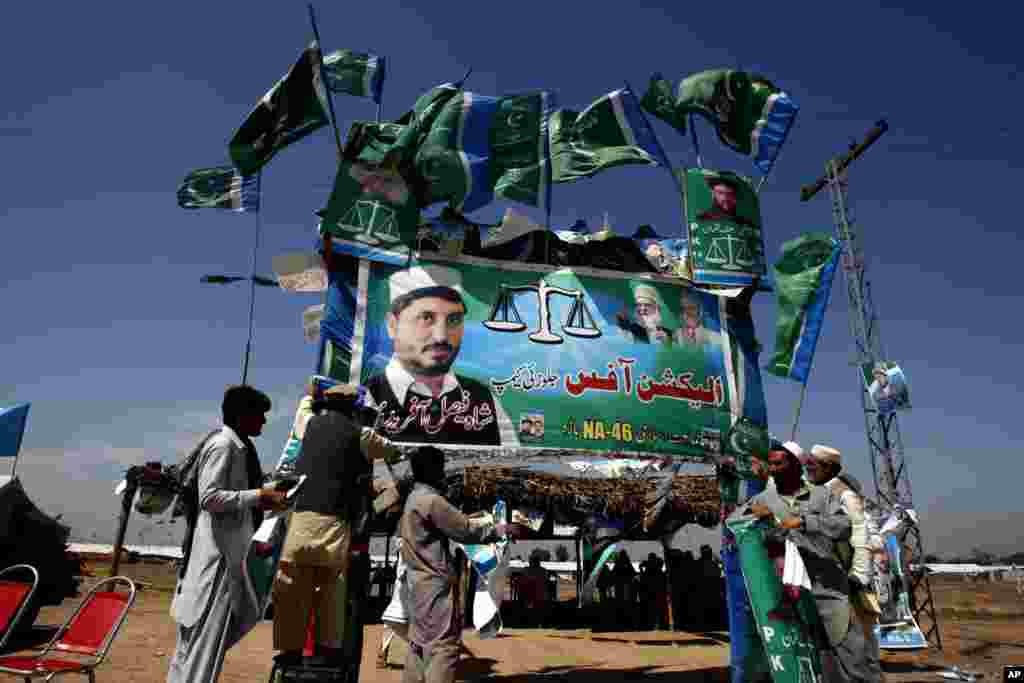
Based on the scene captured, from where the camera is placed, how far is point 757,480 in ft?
22.7

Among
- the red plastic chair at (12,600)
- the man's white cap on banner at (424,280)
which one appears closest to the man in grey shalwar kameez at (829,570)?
the red plastic chair at (12,600)

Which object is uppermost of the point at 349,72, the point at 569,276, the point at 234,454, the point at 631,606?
the point at 349,72

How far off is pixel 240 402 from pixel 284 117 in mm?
5251

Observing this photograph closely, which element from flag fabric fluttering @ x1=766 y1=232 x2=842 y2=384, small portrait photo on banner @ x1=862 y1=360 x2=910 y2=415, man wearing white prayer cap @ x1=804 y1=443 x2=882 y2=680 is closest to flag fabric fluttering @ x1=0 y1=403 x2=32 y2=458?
man wearing white prayer cap @ x1=804 y1=443 x2=882 y2=680

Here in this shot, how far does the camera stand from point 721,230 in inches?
347

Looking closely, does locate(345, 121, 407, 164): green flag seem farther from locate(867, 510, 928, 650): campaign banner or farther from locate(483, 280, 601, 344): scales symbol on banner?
locate(867, 510, 928, 650): campaign banner

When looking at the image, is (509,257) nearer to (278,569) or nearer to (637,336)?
(637,336)

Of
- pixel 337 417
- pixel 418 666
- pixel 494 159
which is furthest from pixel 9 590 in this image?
pixel 494 159

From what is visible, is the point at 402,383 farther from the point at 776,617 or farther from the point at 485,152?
the point at 776,617

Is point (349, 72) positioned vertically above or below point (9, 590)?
above

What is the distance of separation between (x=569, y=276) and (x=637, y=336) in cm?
121

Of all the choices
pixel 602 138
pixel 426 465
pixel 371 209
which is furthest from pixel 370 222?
pixel 426 465

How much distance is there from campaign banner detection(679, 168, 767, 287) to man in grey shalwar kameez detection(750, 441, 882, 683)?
4.86m

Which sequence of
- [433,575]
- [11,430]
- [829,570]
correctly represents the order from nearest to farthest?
[433,575] < [829,570] < [11,430]
